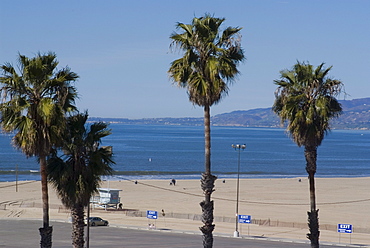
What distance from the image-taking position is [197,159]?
182250mm

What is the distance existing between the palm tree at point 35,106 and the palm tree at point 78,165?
1.06m

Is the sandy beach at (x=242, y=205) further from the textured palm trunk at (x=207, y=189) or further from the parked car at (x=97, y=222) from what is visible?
the textured palm trunk at (x=207, y=189)

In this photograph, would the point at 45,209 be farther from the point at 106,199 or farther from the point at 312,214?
the point at 106,199

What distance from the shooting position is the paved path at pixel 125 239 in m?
46.2

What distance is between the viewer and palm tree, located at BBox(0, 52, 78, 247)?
22428 millimetres

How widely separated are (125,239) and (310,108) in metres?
25.5

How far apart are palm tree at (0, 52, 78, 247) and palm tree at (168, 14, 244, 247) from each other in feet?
14.9

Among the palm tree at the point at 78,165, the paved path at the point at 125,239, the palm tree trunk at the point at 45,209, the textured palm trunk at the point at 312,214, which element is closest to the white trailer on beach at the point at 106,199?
the paved path at the point at 125,239

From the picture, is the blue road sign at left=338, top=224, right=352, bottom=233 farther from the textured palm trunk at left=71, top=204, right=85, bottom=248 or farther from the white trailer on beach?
the white trailer on beach

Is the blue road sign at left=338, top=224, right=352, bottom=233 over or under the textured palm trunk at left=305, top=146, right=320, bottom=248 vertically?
under

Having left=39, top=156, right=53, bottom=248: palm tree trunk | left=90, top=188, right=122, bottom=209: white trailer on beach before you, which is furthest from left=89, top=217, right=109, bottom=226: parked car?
left=39, top=156, right=53, bottom=248: palm tree trunk

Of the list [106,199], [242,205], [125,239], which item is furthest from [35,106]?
[242,205]

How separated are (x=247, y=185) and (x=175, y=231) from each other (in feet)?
172

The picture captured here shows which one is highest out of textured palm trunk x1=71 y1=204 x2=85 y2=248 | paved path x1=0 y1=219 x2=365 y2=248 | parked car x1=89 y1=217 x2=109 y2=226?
textured palm trunk x1=71 y1=204 x2=85 y2=248
